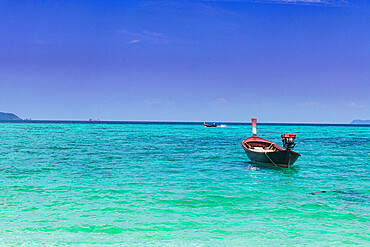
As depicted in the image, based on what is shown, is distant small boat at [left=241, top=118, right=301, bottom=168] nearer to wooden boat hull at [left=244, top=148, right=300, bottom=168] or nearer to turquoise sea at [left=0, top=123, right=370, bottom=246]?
wooden boat hull at [left=244, top=148, right=300, bottom=168]

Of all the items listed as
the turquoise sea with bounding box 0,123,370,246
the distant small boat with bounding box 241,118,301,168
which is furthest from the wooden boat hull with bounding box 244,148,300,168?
the turquoise sea with bounding box 0,123,370,246

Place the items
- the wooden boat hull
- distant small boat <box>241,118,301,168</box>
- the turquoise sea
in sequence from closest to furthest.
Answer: the turquoise sea, distant small boat <box>241,118,301,168</box>, the wooden boat hull

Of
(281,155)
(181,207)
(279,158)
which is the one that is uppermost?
(281,155)

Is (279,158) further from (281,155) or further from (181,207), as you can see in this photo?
(181,207)

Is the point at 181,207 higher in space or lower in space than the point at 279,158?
lower

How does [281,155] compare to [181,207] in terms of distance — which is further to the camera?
[281,155]

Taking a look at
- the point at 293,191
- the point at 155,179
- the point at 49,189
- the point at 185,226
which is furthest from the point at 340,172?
the point at 49,189

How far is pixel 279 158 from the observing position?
23.4 metres

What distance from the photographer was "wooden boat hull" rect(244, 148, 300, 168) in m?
22.8

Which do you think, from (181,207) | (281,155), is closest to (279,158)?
(281,155)

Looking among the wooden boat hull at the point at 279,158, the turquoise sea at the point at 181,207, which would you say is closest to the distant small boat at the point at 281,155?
the wooden boat hull at the point at 279,158

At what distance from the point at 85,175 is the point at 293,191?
11.7m

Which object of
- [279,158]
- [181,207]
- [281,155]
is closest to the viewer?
[181,207]

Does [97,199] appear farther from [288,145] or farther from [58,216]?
[288,145]
